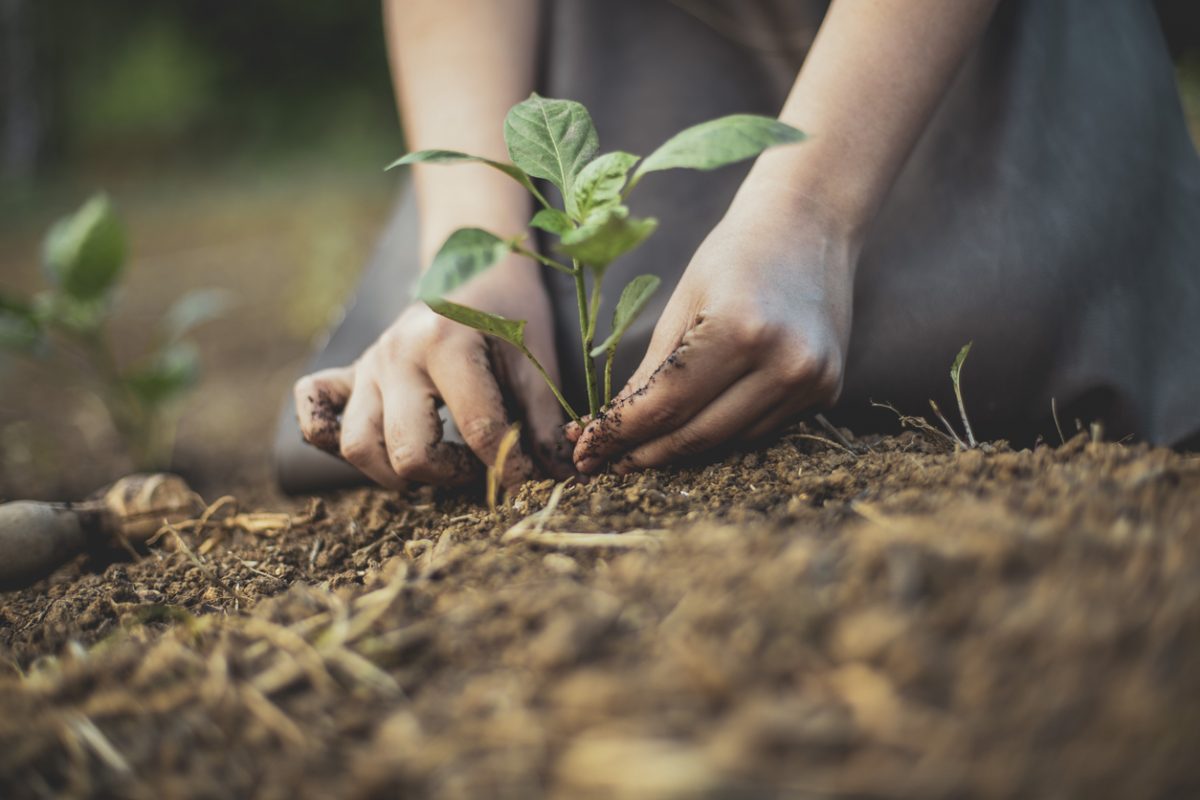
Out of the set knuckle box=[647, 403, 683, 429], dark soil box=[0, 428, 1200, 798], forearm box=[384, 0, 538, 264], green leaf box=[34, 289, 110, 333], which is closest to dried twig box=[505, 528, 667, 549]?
dark soil box=[0, 428, 1200, 798]

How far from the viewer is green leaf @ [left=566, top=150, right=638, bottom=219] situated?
84 centimetres

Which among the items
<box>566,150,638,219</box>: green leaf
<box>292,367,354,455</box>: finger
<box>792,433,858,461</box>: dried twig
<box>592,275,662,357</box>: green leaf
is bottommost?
<box>792,433,858,461</box>: dried twig

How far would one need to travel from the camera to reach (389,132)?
1070 centimetres

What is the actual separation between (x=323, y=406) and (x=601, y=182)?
1.87 feet

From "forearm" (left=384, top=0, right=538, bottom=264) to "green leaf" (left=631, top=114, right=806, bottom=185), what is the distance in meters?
0.69

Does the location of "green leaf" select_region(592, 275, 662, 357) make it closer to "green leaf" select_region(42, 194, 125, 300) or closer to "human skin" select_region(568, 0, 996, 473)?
"human skin" select_region(568, 0, 996, 473)

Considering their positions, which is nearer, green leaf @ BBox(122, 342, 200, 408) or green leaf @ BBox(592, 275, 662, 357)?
green leaf @ BBox(592, 275, 662, 357)

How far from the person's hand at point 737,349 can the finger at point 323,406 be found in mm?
393

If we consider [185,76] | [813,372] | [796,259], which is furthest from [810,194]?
[185,76]

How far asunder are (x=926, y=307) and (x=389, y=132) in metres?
10.7

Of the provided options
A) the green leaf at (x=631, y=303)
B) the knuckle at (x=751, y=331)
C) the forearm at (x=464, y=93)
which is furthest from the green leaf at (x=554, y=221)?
the forearm at (x=464, y=93)

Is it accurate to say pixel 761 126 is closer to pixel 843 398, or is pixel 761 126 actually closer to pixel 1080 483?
pixel 1080 483

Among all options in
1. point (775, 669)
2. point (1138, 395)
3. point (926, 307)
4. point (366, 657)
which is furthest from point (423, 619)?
point (1138, 395)

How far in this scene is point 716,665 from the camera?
478 mm
